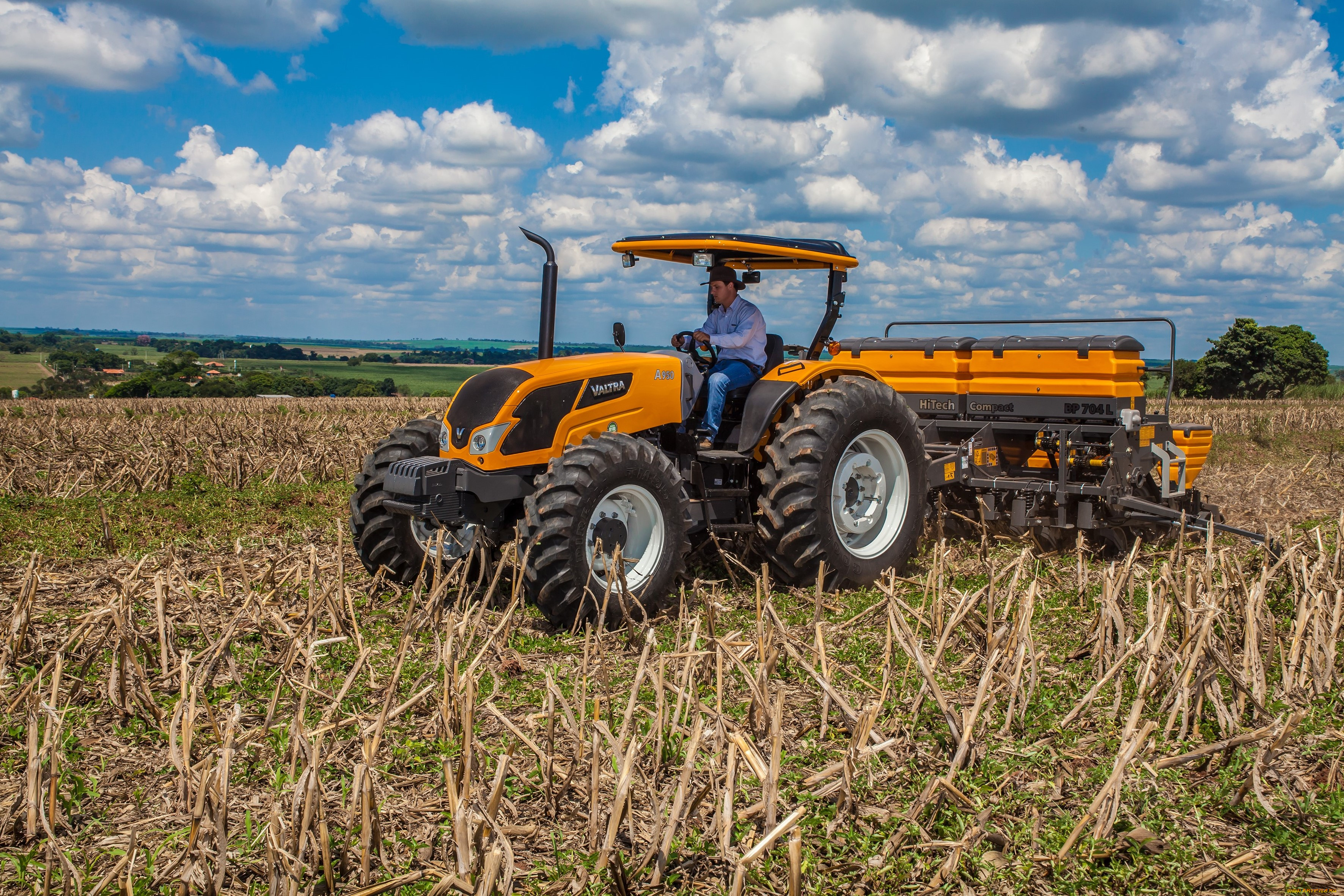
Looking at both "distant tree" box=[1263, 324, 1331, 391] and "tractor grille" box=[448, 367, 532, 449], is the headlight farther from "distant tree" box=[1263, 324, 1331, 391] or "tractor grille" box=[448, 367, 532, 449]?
"distant tree" box=[1263, 324, 1331, 391]

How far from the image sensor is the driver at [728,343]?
6.56m

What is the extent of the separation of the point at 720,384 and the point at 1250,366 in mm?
43524

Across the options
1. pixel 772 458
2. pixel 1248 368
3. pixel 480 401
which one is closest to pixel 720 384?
pixel 772 458

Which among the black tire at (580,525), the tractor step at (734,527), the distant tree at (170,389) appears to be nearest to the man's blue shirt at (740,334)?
the tractor step at (734,527)

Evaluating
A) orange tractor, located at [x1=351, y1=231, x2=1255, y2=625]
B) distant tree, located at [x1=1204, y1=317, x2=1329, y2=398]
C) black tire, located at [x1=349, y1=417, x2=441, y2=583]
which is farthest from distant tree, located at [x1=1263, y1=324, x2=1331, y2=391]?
black tire, located at [x1=349, y1=417, x2=441, y2=583]

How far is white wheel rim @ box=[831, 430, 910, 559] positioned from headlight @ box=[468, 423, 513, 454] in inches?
90.9

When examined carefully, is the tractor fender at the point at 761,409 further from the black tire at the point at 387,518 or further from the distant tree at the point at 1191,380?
the distant tree at the point at 1191,380

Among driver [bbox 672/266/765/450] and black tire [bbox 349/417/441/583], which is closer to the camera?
black tire [bbox 349/417/441/583]

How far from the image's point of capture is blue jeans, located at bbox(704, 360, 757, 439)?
258 inches

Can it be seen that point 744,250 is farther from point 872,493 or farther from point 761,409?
point 872,493

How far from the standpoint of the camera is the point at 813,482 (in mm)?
6141

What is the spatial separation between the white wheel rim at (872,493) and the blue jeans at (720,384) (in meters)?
0.84

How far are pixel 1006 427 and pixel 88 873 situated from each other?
7104mm

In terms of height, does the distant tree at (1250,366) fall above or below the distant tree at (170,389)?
above
